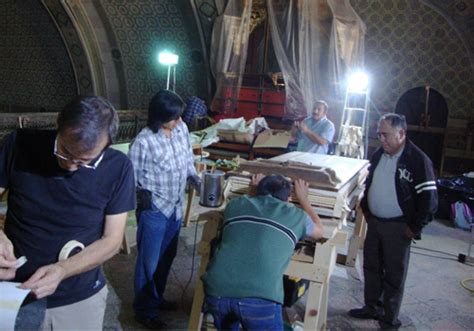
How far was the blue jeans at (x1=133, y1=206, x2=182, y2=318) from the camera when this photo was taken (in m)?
3.05

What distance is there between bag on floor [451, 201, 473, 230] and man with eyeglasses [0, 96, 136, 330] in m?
6.42

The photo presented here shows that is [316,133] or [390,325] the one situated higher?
[316,133]

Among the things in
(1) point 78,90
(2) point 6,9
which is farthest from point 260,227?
(2) point 6,9

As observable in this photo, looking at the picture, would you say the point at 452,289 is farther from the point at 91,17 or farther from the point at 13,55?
the point at 13,55

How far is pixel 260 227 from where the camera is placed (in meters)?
2.30

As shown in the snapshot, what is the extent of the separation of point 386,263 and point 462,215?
13.0 ft

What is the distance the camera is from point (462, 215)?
6676mm

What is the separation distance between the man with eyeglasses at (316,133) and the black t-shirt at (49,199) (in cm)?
412

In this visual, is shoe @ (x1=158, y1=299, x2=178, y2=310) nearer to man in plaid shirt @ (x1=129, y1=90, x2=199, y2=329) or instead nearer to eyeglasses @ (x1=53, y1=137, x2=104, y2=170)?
man in plaid shirt @ (x1=129, y1=90, x2=199, y2=329)

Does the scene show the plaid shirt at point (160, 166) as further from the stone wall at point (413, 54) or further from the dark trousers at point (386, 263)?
the stone wall at point (413, 54)

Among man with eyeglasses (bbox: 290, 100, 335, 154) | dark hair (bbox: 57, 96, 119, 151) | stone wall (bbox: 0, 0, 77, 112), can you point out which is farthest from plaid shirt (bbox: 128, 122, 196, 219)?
stone wall (bbox: 0, 0, 77, 112)

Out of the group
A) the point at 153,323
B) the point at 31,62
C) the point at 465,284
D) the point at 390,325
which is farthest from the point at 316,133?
the point at 31,62

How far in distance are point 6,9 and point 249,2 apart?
23.5 ft

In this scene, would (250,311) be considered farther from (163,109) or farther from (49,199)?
(163,109)
